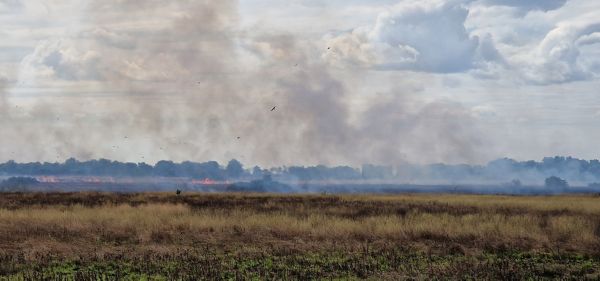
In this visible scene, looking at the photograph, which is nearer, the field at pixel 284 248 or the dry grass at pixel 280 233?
the field at pixel 284 248

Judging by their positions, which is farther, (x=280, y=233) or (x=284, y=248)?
(x=280, y=233)

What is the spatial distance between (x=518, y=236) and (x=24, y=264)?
16933 mm

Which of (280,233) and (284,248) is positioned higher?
(280,233)

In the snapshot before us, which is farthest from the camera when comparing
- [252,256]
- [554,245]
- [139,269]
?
[554,245]

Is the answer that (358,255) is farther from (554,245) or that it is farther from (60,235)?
(60,235)

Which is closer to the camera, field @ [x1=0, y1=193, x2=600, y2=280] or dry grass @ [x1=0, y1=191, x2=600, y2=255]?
field @ [x1=0, y1=193, x2=600, y2=280]

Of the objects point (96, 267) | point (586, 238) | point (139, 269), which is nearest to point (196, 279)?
point (139, 269)

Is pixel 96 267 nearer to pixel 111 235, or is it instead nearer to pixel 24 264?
pixel 24 264

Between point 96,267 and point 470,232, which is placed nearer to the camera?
point 96,267

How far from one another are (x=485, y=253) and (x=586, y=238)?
4757mm

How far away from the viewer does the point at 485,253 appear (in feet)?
66.0

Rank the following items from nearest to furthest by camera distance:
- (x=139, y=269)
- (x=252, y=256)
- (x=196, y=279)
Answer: (x=196, y=279) < (x=139, y=269) < (x=252, y=256)

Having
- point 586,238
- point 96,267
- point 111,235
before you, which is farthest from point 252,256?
point 586,238

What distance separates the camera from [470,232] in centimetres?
2428
